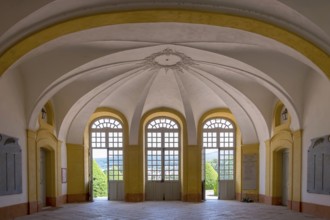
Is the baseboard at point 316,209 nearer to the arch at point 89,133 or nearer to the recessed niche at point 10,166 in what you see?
the arch at point 89,133

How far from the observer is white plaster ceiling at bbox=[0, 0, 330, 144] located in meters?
7.88

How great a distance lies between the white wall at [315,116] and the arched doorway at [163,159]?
7989mm

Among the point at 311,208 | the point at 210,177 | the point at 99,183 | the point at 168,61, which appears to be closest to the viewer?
the point at 311,208

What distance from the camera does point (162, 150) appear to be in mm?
19344

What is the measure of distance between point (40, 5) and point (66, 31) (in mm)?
1229

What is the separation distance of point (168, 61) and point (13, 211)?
7.57 metres

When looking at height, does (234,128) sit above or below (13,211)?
above

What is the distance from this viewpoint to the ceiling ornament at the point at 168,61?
509 inches

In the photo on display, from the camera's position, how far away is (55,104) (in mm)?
15477

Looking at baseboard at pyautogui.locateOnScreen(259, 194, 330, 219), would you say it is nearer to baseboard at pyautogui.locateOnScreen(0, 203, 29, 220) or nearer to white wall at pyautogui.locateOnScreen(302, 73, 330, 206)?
white wall at pyautogui.locateOnScreen(302, 73, 330, 206)

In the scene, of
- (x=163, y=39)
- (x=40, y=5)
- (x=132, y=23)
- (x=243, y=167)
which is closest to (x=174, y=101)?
(x=243, y=167)

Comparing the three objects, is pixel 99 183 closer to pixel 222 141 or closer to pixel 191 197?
pixel 191 197

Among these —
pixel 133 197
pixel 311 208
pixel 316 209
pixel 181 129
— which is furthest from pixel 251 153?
pixel 133 197

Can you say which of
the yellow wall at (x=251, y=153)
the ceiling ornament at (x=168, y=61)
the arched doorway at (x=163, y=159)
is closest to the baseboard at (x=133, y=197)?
the arched doorway at (x=163, y=159)
